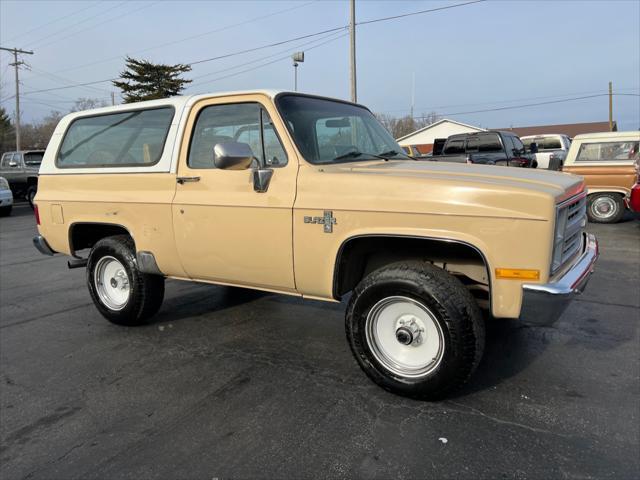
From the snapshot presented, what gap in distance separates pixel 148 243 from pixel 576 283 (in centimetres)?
339

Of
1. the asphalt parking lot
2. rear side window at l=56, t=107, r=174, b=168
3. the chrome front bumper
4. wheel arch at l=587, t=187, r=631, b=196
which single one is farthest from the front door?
wheel arch at l=587, t=187, r=631, b=196

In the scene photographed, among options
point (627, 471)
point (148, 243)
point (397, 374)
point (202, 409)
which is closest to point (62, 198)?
point (148, 243)

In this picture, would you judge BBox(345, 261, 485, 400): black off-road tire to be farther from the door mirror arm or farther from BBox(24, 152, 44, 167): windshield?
BBox(24, 152, 44, 167): windshield

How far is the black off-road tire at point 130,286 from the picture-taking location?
14.9 feet

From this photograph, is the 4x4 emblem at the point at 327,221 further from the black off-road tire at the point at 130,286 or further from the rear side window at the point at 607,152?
the rear side window at the point at 607,152

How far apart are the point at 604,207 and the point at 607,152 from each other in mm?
1234

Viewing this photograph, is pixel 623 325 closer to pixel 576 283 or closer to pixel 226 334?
pixel 576 283

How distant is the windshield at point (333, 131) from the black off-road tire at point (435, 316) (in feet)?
3.50

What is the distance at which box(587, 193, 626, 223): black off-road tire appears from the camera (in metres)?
10.6

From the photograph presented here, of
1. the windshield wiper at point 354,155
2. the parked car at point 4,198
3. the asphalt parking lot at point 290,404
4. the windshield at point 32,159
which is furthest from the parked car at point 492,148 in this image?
the windshield at point 32,159

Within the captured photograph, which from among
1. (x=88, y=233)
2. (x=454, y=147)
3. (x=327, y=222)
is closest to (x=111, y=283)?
(x=88, y=233)

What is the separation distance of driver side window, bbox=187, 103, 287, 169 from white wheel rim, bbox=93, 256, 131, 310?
1583mm

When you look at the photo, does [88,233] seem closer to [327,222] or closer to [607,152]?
[327,222]

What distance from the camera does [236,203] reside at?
3666 mm
